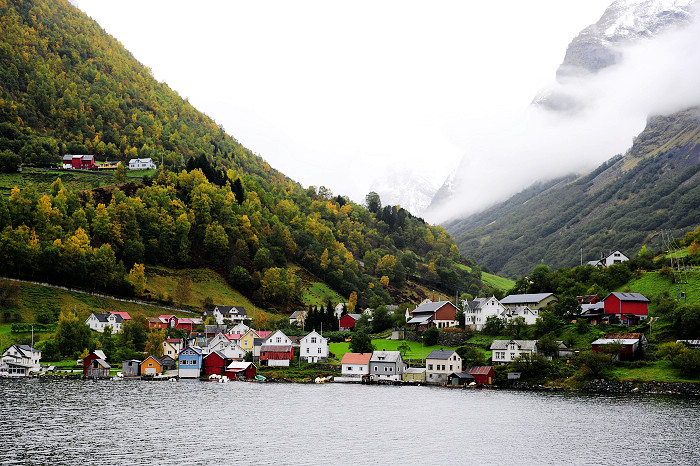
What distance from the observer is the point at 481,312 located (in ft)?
398

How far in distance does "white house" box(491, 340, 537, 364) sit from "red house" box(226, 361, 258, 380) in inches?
1331

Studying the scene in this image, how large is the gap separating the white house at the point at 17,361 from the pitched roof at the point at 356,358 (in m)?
41.9

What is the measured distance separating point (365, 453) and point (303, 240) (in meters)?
144

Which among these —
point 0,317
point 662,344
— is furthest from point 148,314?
point 662,344

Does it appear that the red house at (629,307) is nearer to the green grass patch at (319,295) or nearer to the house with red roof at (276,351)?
the house with red roof at (276,351)

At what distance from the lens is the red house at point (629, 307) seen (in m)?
106

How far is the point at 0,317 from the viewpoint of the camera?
376 ft

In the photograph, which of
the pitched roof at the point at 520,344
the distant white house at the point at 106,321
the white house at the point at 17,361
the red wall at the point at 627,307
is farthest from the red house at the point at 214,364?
the red wall at the point at 627,307

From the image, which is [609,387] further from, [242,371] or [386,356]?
[242,371]

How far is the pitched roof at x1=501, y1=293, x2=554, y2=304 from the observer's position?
125 meters

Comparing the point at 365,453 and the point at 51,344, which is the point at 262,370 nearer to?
the point at 51,344

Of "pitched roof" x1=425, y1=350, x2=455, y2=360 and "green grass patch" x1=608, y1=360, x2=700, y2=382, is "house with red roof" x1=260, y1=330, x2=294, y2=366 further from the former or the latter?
"green grass patch" x1=608, y1=360, x2=700, y2=382

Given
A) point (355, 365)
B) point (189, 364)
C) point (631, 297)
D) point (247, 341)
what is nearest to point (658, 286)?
point (631, 297)

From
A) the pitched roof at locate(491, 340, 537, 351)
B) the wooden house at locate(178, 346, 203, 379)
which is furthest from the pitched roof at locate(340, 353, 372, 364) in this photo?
the wooden house at locate(178, 346, 203, 379)
